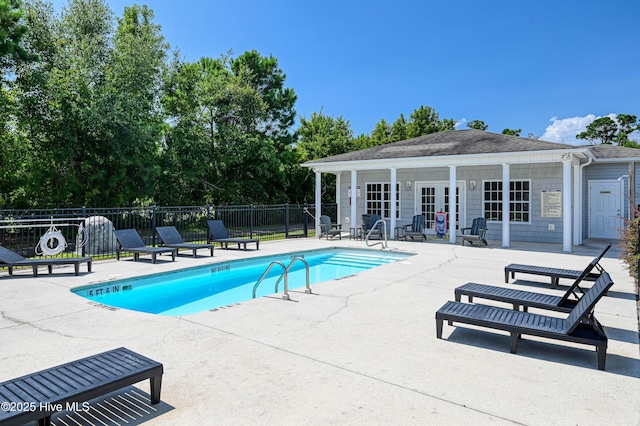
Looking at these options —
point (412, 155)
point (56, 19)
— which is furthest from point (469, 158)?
point (56, 19)

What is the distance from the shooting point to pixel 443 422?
2.83 metres

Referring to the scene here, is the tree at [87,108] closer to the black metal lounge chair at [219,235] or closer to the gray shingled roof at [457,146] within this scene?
the black metal lounge chair at [219,235]

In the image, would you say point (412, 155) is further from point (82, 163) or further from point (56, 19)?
point (56, 19)

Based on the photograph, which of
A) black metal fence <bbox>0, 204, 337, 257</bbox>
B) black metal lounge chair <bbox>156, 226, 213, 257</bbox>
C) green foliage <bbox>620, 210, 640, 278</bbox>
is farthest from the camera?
black metal lounge chair <bbox>156, 226, 213, 257</bbox>

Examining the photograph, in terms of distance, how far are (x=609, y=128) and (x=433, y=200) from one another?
167 feet

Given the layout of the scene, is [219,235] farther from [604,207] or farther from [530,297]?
[604,207]

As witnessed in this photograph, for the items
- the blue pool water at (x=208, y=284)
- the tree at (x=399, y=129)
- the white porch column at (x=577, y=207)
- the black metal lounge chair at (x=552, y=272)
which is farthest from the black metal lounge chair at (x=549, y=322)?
the tree at (x=399, y=129)

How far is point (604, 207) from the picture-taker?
51.5 feet

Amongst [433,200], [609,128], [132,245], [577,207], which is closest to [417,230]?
[433,200]

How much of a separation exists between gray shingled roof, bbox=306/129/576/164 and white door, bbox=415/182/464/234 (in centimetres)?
175

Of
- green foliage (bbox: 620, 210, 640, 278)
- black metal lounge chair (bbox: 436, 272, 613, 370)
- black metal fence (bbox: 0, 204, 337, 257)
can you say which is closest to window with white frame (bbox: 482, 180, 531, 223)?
black metal fence (bbox: 0, 204, 337, 257)

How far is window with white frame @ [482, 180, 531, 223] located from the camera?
15297mm

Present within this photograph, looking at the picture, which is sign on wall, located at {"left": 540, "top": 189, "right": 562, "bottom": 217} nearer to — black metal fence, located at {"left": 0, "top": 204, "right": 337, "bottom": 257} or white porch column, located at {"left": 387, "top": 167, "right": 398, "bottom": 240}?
white porch column, located at {"left": 387, "top": 167, "right": 398, "bottom": 240}

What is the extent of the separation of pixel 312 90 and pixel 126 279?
96.7 feet
